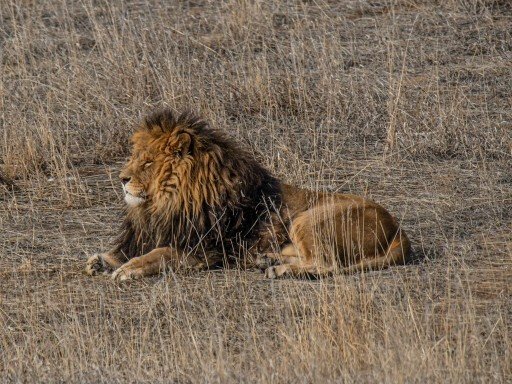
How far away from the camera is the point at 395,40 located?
13.2m

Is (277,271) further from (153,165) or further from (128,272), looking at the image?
(153,165)

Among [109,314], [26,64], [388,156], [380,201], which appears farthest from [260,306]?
[26,64]

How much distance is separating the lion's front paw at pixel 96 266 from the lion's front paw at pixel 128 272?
152mm

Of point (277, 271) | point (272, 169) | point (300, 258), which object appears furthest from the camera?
point (272, 169)

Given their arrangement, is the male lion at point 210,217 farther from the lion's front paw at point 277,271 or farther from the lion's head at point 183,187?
the lion's front paw at point 277,271

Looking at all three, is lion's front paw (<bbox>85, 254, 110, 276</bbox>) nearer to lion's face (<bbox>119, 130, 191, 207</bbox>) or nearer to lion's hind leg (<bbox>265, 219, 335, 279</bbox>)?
lion's face (<bbox>119, 130, 191, 207</bbox>)

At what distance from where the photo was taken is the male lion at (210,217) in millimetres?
7797

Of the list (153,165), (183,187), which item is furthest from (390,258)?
(153,165)

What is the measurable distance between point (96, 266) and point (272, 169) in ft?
7.98

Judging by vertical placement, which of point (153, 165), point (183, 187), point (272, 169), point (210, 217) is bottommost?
point (272, 169)

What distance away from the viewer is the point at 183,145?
7.89 m

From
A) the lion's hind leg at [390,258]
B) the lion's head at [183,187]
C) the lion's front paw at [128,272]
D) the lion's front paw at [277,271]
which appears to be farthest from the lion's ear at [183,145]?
the lion's hind leg at [390,258]

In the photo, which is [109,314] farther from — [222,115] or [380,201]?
[222,115]

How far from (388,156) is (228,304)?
11.4 feet
